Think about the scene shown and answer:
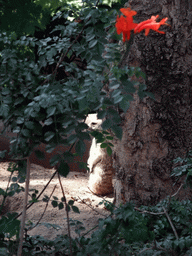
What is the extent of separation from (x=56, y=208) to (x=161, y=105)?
1.96 m

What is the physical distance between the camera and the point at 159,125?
1998 mm

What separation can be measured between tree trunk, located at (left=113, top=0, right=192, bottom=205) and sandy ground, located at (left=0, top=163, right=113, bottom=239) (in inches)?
19.8

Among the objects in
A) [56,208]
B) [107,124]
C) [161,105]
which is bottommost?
[56,208]

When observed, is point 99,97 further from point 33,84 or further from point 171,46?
point 171,46

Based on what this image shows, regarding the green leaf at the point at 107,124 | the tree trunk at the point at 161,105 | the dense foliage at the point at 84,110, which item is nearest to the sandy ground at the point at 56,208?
the tree trunk at the point at 161,105

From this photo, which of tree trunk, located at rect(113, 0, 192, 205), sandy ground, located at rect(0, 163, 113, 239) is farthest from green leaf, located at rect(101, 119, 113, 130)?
sandy ground, located at rect(0, 163, 113, 239)

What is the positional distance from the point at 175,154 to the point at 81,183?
2.47 meters

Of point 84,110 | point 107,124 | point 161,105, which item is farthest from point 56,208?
point 107,124

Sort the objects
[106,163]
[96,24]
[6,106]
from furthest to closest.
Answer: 1. [106,163]
2. [6,106]
3. [96,24]

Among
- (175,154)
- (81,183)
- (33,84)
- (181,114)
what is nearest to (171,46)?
(181,114)

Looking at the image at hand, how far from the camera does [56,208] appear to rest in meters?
3.20

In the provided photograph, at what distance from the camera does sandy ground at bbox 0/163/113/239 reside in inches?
107

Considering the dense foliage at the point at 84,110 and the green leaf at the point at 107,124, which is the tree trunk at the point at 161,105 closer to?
the dense foliage at the point at 84,110

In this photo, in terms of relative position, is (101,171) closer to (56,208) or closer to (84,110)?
(56,208)
